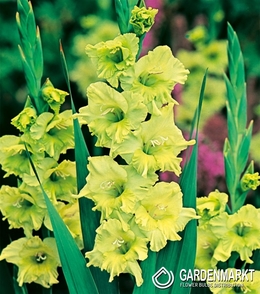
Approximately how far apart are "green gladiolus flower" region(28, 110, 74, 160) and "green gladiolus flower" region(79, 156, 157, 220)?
12cm

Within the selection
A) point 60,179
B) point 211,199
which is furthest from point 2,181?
point 211,199

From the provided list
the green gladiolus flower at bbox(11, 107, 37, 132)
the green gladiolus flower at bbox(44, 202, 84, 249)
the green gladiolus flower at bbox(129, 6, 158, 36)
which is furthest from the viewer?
the green gladiolus flower at bbox(44, 202, 84, 249)

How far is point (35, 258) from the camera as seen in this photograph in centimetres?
149

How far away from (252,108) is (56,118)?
757mm

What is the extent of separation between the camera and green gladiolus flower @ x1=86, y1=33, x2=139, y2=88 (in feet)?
4.05

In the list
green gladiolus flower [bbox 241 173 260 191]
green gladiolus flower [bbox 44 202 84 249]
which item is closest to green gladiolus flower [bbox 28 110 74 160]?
green gladiolus flower [bbox 44 202 84 249]

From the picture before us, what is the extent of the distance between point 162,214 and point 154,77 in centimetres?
23

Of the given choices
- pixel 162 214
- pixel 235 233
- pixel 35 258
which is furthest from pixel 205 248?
pixel 35 258

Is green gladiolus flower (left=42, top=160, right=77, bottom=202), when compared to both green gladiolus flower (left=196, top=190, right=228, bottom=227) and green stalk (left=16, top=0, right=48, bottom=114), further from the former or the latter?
green gladiolus flower (left=196, top=190, right=228, bottom=227)

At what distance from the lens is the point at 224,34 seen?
213 cm

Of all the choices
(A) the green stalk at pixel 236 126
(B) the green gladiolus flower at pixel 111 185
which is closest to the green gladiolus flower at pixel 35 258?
(B) the green gladiolus flower at pixel 111 185

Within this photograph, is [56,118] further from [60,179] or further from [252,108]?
[252,108]

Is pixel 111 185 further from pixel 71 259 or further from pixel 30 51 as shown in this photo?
pixel 30 51

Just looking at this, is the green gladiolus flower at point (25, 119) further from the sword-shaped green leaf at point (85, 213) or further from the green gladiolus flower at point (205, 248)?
the green gladiolus flower at point (205, 248)
